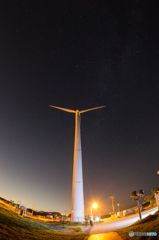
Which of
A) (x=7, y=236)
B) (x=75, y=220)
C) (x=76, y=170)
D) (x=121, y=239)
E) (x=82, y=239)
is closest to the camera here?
(x=7, y=236)

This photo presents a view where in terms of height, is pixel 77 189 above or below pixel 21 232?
above

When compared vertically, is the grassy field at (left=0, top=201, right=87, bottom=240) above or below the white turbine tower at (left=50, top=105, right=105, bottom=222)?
below

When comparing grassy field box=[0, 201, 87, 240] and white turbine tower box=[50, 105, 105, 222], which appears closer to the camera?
grassy field box=[0, 201, 87, 240]

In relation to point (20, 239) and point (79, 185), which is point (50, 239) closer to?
point (20, 239)

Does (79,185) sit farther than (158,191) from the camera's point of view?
Yes

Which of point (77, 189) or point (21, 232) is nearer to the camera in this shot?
point (21, 232)

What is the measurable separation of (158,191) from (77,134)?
102ft

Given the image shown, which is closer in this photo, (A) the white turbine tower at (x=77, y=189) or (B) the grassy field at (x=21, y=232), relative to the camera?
(B) the grassy field at (x=21, y=232)

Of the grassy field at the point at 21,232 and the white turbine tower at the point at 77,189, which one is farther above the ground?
the white turbine tower at the point at 77,189

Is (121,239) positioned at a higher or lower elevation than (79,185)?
lower

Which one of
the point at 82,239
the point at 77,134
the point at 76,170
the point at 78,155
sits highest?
the point at 77,134

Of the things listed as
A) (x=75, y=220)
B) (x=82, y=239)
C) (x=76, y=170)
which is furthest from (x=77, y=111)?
(x=82, y=239)

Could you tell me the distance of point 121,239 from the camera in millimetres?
15422

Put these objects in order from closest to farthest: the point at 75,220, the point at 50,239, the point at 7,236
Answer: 1. the point at 7,236
2. the point at 50,239
3. the point at 75,220
